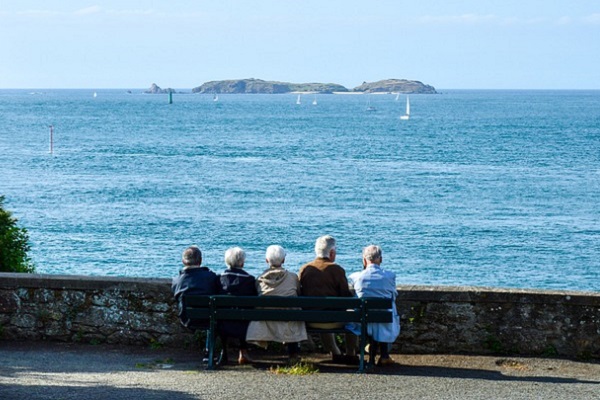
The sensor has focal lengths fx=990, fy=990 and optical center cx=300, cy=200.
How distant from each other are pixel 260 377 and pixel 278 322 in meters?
0.66

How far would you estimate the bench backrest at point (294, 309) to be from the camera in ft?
29.5

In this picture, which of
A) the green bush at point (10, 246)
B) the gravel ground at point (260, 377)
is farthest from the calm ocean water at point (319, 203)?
the gravel ground at point (260, 377)

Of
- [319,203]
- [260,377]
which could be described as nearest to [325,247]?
[260,377]

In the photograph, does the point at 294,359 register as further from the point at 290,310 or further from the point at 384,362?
the point at 384,362

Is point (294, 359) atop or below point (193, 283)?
below

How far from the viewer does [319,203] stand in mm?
47812

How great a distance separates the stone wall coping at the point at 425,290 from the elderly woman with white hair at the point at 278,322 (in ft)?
3.55

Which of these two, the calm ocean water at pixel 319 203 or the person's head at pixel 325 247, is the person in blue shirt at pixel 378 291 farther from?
the calm ocean water at pixel 319 203

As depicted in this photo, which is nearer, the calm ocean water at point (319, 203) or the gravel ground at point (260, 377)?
the gravel ground at point (260, 377)

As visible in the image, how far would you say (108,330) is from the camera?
999 cm

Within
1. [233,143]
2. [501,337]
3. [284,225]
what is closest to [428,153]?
[233,143]

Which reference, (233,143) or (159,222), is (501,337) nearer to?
(159,222)

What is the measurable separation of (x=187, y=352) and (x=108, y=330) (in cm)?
86

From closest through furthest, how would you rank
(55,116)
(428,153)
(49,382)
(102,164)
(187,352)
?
(49,382) → (187,352) → (102,164) → (428,153) → (55,116)
